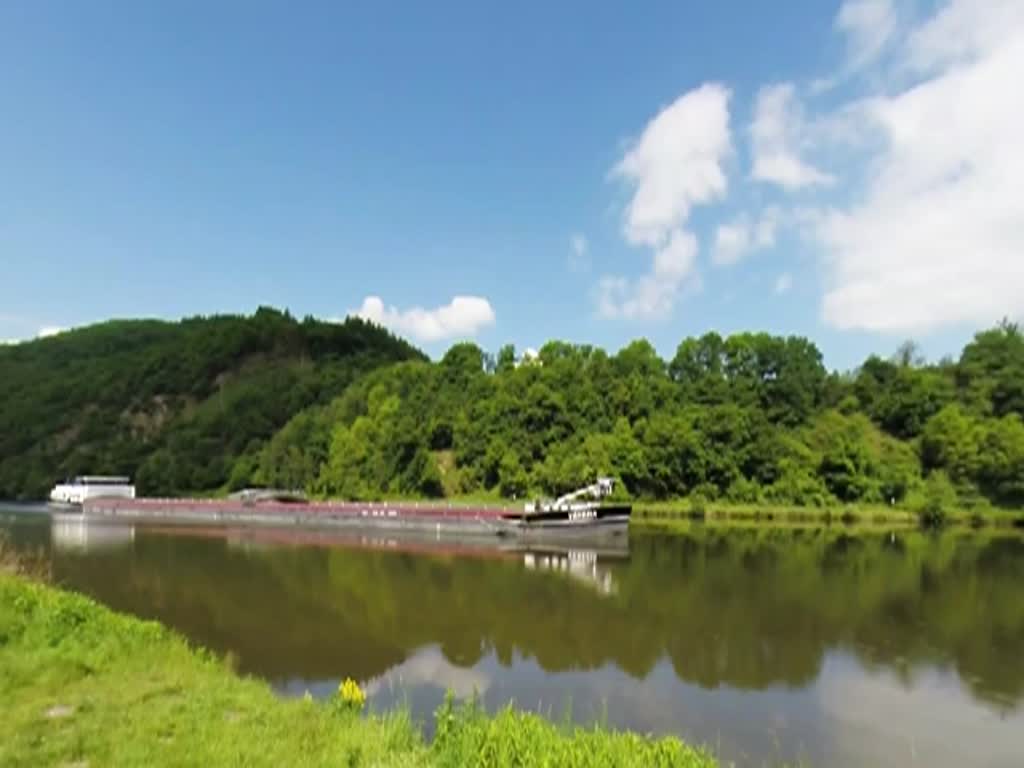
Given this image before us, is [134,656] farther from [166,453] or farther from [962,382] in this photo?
[166,453]

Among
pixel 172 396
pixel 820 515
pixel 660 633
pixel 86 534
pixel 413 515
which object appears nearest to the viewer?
pixel 660 633

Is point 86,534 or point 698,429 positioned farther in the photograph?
point 698,429

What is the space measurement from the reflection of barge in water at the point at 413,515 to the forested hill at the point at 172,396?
23899 mm

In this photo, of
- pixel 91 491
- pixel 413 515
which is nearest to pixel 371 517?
pixel 413 515

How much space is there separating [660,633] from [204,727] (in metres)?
12.0

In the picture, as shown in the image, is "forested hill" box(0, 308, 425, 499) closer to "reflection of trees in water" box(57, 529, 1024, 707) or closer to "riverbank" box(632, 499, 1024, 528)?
"riverbank" box(632, 499, 1024, 528)

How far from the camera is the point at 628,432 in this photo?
5850 centimetres

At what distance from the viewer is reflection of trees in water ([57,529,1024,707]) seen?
Result: 47.2 ft

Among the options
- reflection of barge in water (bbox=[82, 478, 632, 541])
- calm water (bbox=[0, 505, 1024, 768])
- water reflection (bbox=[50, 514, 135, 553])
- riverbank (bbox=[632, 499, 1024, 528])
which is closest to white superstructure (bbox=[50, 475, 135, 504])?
reflection of barge in water (bbox=[82, 478, 632, 541])

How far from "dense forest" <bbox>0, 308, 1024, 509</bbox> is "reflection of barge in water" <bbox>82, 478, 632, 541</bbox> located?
8.97 m

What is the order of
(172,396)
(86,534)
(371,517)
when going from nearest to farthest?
(86,534)
(371,517)
(172,396)

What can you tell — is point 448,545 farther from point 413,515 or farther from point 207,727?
point 207,727

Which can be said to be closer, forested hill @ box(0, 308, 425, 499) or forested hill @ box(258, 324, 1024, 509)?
forested hill @ box(258, 324, 1024, 509)

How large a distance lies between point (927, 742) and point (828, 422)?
56.1 meters
